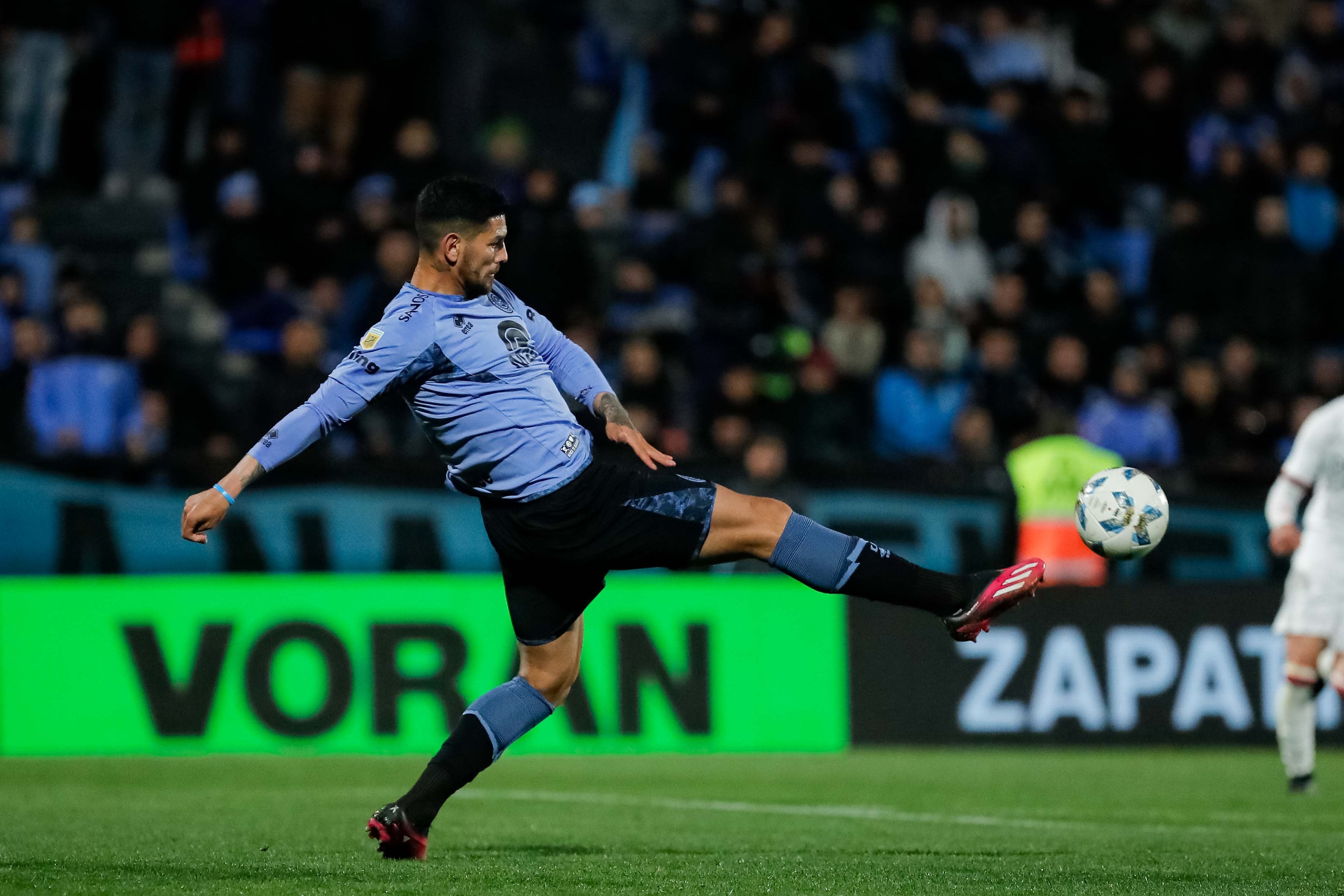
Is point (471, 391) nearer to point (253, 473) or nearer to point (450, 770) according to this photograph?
point (253, 473)

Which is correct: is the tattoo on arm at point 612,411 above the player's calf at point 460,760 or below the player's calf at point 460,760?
above

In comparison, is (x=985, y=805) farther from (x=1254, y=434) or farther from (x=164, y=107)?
(x=164, y=107)

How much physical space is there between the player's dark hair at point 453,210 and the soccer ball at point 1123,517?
2301 mm

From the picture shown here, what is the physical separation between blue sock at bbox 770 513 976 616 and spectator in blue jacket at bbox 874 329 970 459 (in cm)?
767

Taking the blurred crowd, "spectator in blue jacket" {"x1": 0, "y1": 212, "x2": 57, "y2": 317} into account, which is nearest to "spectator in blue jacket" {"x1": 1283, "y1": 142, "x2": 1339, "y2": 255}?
the blurred crowd

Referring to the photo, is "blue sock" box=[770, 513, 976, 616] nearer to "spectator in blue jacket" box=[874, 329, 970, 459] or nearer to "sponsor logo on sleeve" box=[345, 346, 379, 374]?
"sponsor logo on sleeve" box=[345, 346, 379, 374]

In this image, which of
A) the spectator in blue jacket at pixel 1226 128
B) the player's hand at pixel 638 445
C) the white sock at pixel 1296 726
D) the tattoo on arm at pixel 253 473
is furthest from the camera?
the spectator in blue jacket at pixel 1226 128

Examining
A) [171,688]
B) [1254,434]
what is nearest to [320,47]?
[171,688]

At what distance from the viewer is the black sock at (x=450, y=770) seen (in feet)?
20.6

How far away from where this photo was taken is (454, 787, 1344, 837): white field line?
25.4 ft

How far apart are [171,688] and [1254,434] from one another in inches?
316

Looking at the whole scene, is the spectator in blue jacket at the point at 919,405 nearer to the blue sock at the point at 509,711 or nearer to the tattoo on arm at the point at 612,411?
the blue sock at the point at 509,711

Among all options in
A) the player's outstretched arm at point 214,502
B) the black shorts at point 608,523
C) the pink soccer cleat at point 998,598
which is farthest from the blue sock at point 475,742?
the pink soccer cleat at point 998,598

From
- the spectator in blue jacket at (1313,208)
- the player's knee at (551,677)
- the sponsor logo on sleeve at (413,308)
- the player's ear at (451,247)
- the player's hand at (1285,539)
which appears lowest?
the player's knee at (551,677)
